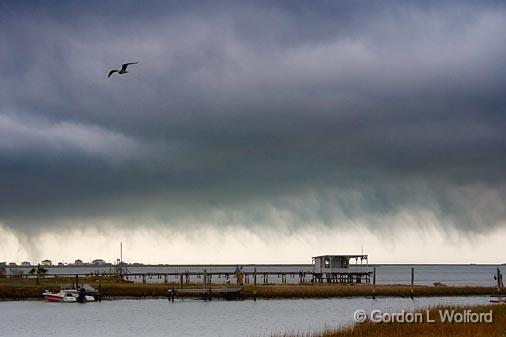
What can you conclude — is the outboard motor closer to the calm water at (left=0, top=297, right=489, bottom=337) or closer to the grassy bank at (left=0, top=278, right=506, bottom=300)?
the calm water at (left=0, top=297, right=489, bottom=337)

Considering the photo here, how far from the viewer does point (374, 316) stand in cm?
5588

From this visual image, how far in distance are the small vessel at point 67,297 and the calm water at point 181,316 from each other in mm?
1340

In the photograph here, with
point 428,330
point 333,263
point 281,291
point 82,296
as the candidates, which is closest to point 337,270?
point 333,263

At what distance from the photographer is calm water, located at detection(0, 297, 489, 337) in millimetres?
66688

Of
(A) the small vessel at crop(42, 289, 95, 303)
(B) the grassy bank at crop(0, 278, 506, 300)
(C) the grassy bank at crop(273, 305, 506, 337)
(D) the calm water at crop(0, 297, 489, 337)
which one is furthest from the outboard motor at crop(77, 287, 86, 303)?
(C) the grassy bank at crop(273, 305, 506, 337)

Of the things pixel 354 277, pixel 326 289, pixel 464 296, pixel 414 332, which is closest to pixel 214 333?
pixel 414 332

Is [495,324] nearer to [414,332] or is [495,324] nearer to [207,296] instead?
[414,332]

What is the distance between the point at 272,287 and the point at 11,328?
132ft

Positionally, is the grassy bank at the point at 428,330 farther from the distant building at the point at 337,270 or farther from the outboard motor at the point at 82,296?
the distant building at the point at 337,270

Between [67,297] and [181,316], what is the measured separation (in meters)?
23.7

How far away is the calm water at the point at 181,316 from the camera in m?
66.7

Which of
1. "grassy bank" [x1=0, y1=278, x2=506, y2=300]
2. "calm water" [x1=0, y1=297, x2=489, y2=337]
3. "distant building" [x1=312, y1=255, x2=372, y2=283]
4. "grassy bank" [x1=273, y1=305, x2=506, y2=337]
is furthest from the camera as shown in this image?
"distant building" [x1=312, y1=255, x2=372, y2=283]

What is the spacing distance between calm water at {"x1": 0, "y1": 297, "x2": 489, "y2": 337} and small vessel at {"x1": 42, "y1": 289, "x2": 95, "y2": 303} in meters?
1.34

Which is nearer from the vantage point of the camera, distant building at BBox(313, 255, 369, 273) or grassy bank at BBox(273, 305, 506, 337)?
grassy bank at BBox(273, 305, 506, 337)
